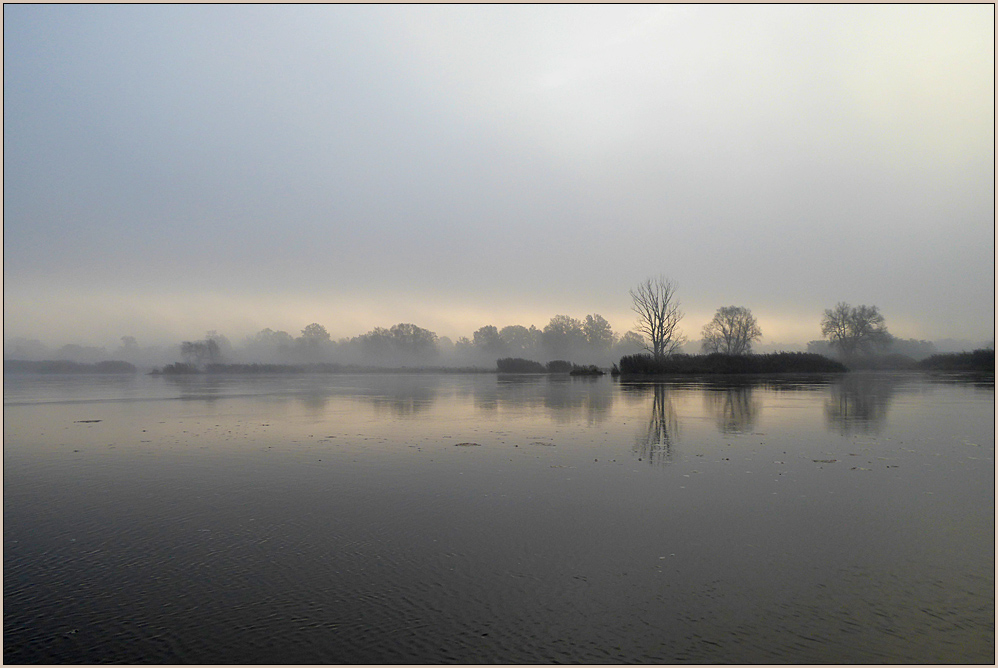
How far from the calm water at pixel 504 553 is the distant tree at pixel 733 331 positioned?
8097 centimetres

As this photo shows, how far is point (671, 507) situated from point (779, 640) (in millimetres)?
2680

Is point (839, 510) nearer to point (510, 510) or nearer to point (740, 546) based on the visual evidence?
point (740, 546)

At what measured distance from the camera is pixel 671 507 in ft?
19.2

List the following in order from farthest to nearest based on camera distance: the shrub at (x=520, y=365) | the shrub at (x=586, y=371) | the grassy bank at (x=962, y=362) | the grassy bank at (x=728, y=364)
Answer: the shrub at (x=520, y=365) < the shrub at (x=586, y=371) < the grassy bank at (x=728, y=364) < the grassy bank at (x=962, y=362)

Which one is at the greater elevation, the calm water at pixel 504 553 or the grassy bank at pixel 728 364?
the grassy bank at pixel 728 364

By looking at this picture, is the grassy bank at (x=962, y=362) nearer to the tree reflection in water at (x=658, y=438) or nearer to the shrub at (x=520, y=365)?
the shrub at (x=520, y=365)

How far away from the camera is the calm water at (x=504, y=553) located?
3.25m

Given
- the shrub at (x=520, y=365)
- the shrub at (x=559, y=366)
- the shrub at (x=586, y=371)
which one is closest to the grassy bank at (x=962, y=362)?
the shrub at (x=586, y=371)

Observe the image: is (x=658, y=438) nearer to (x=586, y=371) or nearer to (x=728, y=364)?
(x=586, y=371)

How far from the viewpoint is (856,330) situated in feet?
249

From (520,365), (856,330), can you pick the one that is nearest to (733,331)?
(856,330)

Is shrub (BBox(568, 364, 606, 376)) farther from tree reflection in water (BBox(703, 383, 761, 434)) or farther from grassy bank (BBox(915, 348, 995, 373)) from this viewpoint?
tree reflection in water (BBox(703, 383, 761, 434))

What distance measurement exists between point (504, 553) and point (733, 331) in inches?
3528

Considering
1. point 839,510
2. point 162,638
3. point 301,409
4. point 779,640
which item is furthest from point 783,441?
point 301,409
